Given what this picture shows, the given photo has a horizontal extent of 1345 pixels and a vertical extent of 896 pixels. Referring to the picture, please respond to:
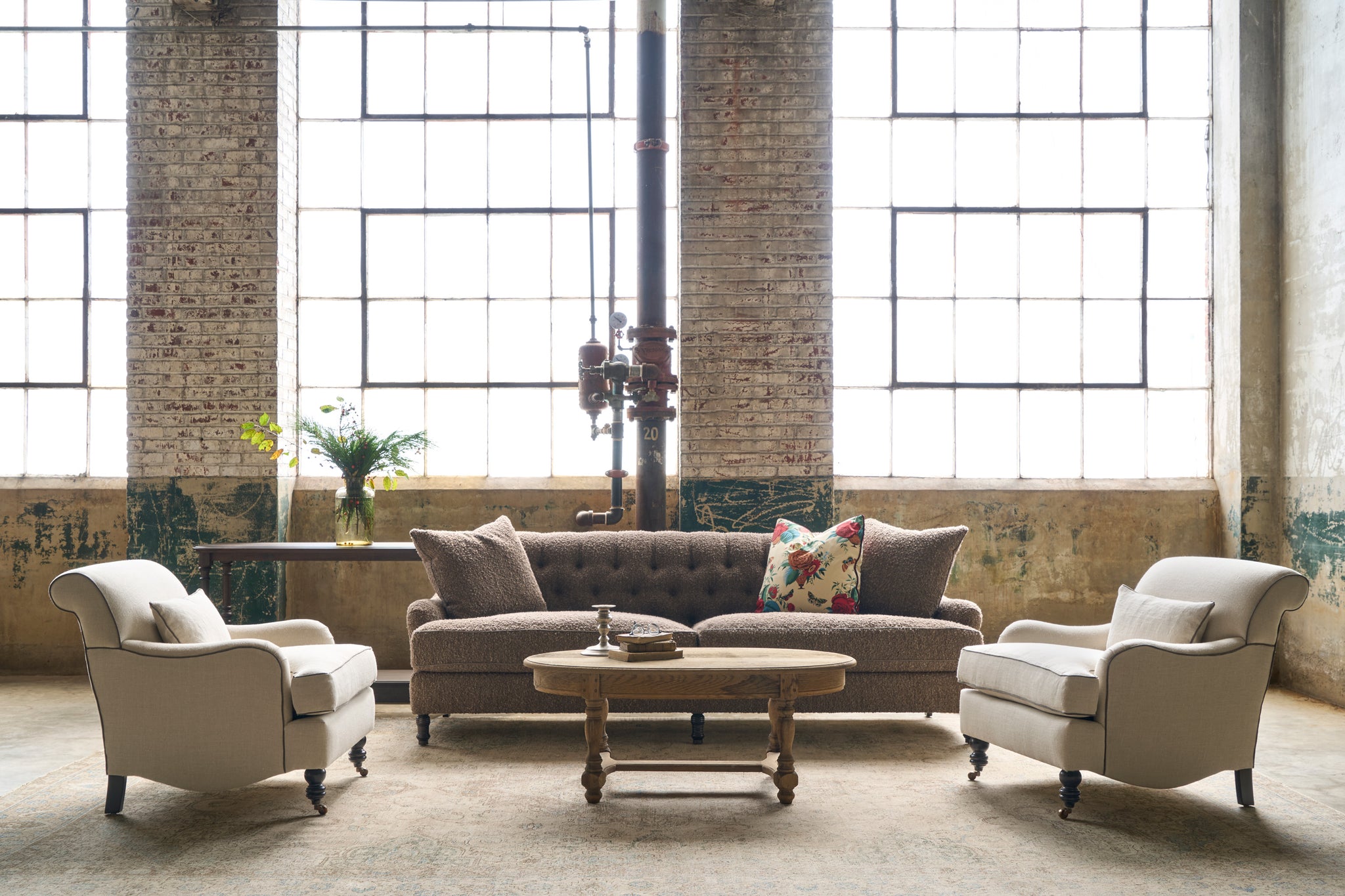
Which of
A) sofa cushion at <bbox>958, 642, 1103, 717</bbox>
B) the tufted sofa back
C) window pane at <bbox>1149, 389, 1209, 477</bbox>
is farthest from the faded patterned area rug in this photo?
window pane at <bbox>1149, 389, 1209, 477</bbox>

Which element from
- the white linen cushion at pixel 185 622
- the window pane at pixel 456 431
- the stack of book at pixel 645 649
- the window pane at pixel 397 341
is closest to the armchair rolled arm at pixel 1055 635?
the stack of book at pixel 645 649

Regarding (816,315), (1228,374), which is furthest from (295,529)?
(1228,374)

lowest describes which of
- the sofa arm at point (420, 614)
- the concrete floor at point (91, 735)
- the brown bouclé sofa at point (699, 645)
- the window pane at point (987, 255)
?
the concrete floor at point (91, 735)

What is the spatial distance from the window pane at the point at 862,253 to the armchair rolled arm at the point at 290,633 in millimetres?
3124

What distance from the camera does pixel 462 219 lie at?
20.0ft

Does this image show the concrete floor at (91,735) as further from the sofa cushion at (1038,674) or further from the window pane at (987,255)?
the window pane at (987,255)

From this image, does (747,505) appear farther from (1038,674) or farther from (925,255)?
(1038,674)

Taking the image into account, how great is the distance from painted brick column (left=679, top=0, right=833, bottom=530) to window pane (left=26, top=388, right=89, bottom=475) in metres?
3.54

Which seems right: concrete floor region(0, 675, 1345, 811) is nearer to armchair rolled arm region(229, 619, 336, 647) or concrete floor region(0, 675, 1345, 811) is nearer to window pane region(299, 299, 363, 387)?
armchair rolled arm region(229, 619, 336, 647)

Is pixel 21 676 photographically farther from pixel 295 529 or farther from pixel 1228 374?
pixel 1228 374

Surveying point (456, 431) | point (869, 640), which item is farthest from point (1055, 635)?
point (456, 431)

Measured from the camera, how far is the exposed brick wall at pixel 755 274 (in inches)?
224

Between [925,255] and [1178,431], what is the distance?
1.80 meters

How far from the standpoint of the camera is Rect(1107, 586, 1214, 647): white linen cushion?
3.26 meters
